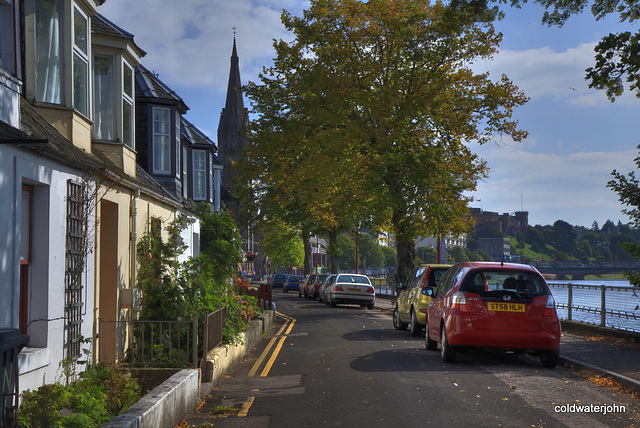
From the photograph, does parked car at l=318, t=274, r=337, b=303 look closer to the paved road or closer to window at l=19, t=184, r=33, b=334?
the paved road

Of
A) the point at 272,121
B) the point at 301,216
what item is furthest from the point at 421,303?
the point at 301,216

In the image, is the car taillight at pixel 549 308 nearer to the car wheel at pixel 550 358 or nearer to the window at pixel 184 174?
the car wheel at pixel 550 358

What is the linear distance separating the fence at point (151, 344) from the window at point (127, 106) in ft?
12.0

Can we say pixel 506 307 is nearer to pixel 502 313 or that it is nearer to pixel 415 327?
pixel 502 313

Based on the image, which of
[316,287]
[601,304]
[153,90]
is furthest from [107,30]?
[316,287]

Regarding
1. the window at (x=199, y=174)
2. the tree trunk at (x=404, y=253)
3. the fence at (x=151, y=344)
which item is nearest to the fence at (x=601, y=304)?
the fence at (x=151, y=344)

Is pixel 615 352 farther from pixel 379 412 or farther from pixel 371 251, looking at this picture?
pixel 371 251

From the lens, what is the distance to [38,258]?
832 centimetres

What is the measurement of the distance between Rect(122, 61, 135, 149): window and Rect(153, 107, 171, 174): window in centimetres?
555

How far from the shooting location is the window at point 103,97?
12.5 m

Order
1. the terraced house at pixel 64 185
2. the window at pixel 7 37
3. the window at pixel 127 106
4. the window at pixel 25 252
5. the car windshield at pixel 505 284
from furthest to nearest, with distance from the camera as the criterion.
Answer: the window at pixel 127 106
the car windshield at pixel 505 284
the window at pixel 7 37
the window at pixel 25 252
the terraced house at pixel 64 185

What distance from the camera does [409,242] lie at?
33.6m

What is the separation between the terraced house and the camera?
760 cm

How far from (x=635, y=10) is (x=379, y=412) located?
31.6 ft
